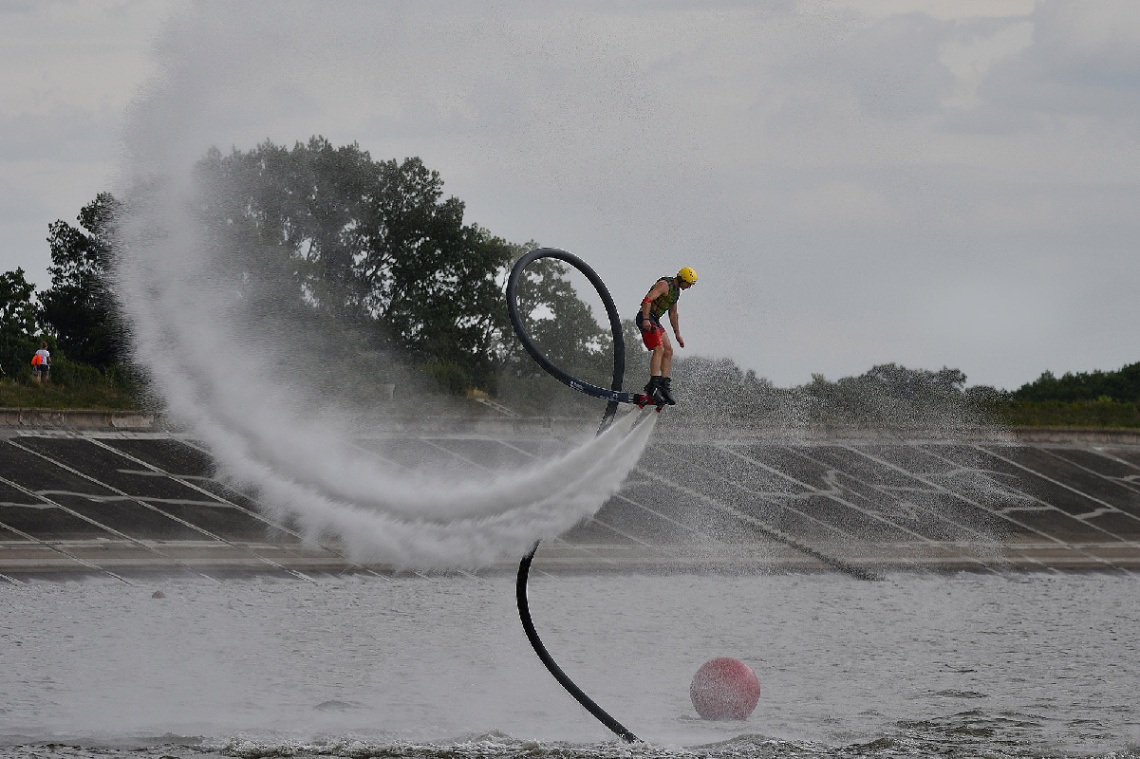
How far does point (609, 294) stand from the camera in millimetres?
18359

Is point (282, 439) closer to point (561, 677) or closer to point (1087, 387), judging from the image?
point (561, 677)

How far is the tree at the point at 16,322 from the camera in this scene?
2232 inches

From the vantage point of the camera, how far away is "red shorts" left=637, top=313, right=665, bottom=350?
18.2 metres

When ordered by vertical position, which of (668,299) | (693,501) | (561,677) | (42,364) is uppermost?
(668,299)

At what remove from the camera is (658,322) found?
723 inches

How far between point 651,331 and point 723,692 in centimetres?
620

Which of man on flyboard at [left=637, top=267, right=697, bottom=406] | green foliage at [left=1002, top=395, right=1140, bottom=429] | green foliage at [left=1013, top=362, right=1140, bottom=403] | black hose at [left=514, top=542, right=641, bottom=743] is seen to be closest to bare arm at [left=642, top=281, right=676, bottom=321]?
man on flyboard at [left=637, top=267, right=697, bottom=406]

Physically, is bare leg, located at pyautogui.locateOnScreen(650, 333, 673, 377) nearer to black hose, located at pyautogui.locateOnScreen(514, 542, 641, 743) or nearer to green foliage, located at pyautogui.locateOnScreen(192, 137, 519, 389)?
black hose, located at pyautogui.locateOnScreen(514, 542, 641, 743)

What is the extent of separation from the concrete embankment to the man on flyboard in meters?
13.4

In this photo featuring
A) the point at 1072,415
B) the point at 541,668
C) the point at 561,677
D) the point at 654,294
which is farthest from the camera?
the point at 1072,415

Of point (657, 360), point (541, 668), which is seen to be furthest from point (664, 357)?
point (541, 668)

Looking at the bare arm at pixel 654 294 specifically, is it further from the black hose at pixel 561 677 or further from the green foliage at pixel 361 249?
the green foliage at pixel 361 249

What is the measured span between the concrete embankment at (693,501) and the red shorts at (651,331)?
13.4 metres

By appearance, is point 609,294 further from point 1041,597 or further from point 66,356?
point 66,356
